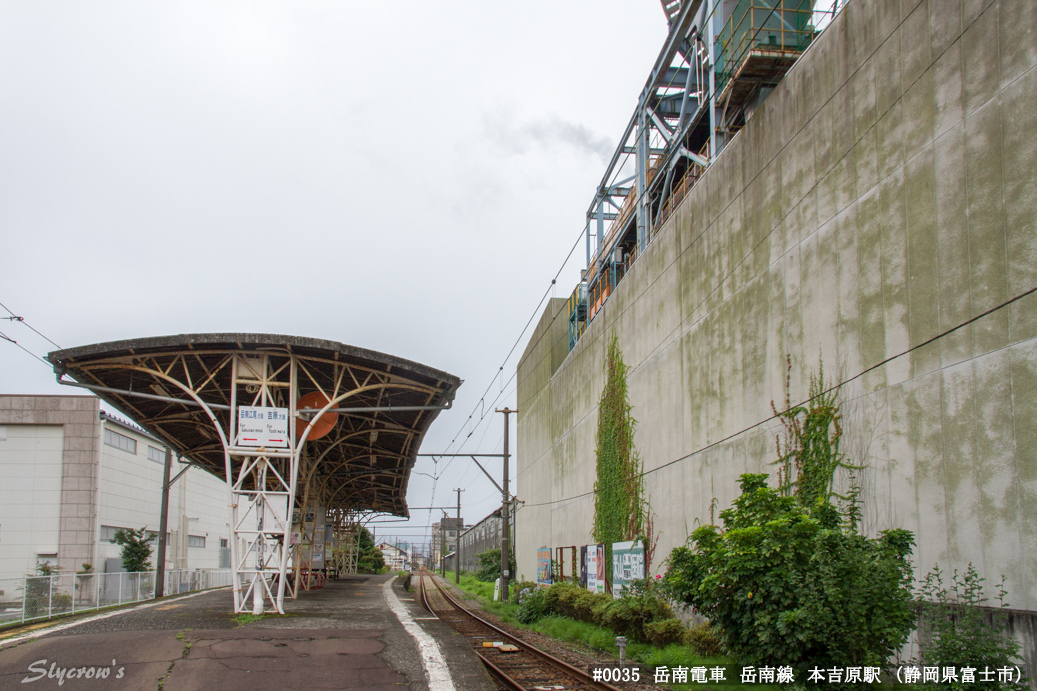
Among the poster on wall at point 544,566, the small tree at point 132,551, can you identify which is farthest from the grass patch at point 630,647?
the small tree at point 132,551

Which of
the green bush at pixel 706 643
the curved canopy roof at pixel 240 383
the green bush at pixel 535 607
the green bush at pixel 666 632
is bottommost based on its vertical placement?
the green bush at pixel 535 607

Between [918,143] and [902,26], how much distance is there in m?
1.85

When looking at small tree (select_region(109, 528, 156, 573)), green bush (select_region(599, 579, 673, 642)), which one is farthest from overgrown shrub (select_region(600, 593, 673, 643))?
small tree (select_region(109, 528, 156, 573))

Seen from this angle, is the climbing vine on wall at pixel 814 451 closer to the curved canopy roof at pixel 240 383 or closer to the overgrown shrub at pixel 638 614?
the overgrown shrub at pixel 638 614

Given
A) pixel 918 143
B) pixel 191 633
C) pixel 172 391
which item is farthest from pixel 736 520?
pixel 172 391

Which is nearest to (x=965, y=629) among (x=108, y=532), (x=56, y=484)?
(x=56, y=484)

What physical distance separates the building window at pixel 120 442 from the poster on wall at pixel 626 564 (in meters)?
29.5

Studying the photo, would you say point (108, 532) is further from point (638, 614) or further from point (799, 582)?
point (799, 582)

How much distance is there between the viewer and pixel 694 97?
25062mm

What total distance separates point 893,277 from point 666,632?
8257 millimetres

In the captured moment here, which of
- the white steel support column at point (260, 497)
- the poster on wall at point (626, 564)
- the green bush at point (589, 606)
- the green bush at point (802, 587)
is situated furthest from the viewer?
the white steel support column at point (260, 497)

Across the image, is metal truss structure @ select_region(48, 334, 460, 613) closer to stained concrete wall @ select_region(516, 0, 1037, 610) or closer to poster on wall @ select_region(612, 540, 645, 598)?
poster on wall @ select_region(612, 540, 645, 598)

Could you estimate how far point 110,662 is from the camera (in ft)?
42.2

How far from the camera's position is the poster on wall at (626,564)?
65.9 feet
